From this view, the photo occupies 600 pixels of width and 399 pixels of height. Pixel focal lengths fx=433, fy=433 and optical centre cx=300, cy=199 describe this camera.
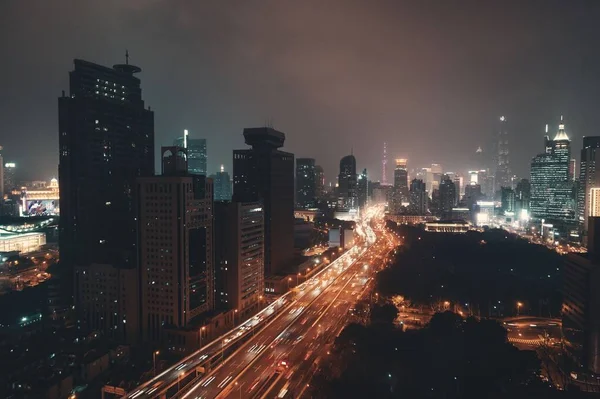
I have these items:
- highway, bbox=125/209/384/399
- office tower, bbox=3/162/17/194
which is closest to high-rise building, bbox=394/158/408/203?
highway, bbox=125/209/384/399

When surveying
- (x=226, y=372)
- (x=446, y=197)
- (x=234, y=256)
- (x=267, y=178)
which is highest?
(x=267, y=178)

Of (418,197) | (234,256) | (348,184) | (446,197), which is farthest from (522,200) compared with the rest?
(234,256)

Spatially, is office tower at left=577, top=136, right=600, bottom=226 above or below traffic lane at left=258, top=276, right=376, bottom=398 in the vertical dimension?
above

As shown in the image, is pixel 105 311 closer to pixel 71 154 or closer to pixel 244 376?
pixel 244 376

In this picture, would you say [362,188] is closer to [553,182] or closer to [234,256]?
[553,182]

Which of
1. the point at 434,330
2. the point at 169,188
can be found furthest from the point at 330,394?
the point at 169,188

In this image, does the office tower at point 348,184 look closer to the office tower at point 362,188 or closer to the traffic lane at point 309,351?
the office tower at point 362,188

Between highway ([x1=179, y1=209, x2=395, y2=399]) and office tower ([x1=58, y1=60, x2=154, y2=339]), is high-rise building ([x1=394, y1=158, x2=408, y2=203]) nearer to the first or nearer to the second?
highway ([x1=179, y1=209, x2=395, y2=399])
